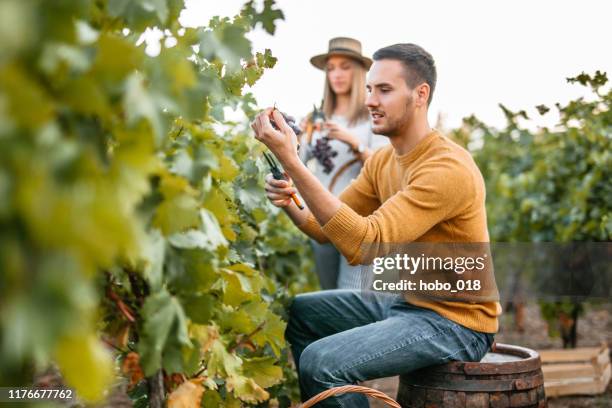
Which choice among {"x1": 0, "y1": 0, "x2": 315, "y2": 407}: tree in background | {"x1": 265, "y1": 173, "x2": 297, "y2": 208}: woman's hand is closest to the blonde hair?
{"x1": 265, "y1": 173, "x2": 297, "y2": 208}: woman's hand

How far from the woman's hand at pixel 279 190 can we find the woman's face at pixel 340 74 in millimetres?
1796

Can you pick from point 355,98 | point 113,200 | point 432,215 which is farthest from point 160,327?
point 355,98

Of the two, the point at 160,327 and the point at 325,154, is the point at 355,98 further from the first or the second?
the point at 160,327

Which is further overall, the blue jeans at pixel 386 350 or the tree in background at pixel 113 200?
the blue jeans at pixel 386 350

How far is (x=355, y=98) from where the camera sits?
3.95 meters

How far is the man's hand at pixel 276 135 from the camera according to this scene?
1994mm

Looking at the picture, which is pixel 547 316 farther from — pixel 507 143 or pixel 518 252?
pixel 507 143

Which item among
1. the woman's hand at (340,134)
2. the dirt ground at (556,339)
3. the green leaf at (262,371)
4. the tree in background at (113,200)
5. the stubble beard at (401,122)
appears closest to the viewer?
the tree in background at (113,200)

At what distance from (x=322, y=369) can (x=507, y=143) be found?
5.31 metres

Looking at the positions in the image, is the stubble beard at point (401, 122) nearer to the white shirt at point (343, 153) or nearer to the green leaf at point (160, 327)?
the white shirt at point (343, 153)

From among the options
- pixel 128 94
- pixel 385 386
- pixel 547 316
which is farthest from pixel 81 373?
pixel 547 316

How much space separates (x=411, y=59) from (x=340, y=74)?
1.50 metres

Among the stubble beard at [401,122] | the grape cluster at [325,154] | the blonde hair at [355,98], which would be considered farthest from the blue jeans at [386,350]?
the blonde hair at [355,98]

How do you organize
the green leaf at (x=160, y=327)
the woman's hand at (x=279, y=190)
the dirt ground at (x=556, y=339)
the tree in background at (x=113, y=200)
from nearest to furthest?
the tree in background at (x=113, y=200)
the green leaf at (x=160, y=327)
the woman's hand at (x=279, y=190)
the dirt ground at (x=556, y=339)
